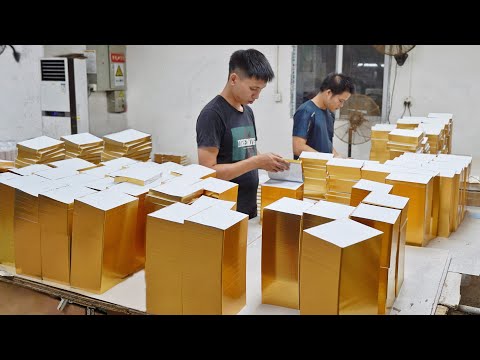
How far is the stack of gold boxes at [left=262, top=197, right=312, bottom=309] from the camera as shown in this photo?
1.46m

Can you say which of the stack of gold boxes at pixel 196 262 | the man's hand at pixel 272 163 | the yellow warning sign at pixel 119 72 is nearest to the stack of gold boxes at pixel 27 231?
the stack of gold boxes at pixel 196 262

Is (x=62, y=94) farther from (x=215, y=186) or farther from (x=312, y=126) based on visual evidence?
(x=215, y=186)

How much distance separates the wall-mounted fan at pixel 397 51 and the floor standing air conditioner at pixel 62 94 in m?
3.14

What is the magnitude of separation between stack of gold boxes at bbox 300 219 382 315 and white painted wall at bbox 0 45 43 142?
13.7ft

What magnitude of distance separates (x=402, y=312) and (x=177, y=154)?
199 inches

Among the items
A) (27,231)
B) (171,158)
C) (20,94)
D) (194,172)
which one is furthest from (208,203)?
(171,158)

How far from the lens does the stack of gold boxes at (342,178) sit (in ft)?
7.08

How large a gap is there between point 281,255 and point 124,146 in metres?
1.65

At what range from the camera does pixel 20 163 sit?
2.60m

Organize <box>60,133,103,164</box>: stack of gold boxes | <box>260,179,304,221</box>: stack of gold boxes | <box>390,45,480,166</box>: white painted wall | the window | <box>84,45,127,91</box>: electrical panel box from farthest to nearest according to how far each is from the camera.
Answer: <box>84,45,127,91</box>: electrical panel box, the window, <box>390,45,480,166</box>: white painted wall, <box>60,133,103,164</box>: stack of gold boxes, <box>260,179,304,221</box>: stack of gold boxes

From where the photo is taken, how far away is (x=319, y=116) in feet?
11.3

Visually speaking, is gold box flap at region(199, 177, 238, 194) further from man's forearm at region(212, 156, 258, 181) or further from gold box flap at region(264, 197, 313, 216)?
man's forearm at region(212, 156, 258, 181)

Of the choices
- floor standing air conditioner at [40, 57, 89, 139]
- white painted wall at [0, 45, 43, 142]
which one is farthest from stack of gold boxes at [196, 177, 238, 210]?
floor standing air conditioner at [40, 57, 89, 139]

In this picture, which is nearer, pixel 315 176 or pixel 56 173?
pixel 56 173
